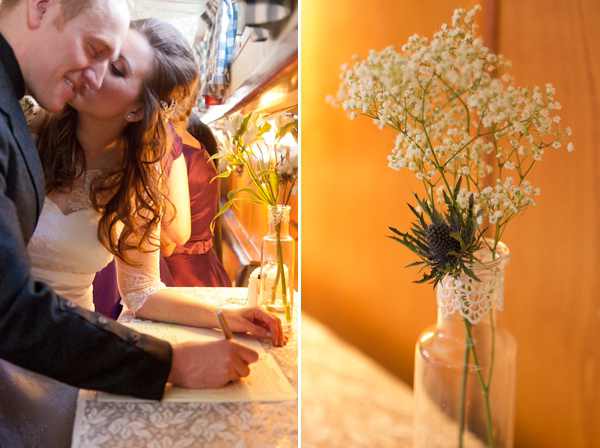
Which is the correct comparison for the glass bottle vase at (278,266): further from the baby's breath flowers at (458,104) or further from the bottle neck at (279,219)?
the baby's breath flowers at (458,104)

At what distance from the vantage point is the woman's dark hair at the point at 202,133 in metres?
1.14

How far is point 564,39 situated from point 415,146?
34 cm

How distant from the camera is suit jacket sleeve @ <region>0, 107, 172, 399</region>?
2.46 feet

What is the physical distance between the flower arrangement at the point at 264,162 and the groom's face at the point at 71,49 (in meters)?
0.28

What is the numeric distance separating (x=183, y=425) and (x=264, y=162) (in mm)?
601

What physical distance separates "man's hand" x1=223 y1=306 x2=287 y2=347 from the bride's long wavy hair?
227 mm

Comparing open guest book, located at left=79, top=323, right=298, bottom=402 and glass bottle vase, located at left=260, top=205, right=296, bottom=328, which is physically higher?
glass bottle vase, located at left=260, top=205, right=296, bottom=328

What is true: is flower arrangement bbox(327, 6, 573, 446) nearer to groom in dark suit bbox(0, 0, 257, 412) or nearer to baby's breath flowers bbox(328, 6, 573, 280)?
baby's breath flowers bbox(328, 6, 573, 280)

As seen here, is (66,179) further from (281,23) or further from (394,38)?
(394,38)

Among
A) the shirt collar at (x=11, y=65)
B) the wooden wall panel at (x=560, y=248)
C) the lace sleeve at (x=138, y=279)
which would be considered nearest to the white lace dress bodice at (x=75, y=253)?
the lace sleeve at (x=138, y=279)

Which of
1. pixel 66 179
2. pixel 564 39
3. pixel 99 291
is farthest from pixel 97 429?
pixel 564 39

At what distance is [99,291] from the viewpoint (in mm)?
1127

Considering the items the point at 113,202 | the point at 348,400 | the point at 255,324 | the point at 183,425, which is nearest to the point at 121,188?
the point at 113,202

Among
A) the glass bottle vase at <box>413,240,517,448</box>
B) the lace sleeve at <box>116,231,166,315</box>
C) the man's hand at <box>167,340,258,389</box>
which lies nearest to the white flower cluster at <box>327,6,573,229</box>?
the glass bottle vase at <box>413,240,517,448</box>
